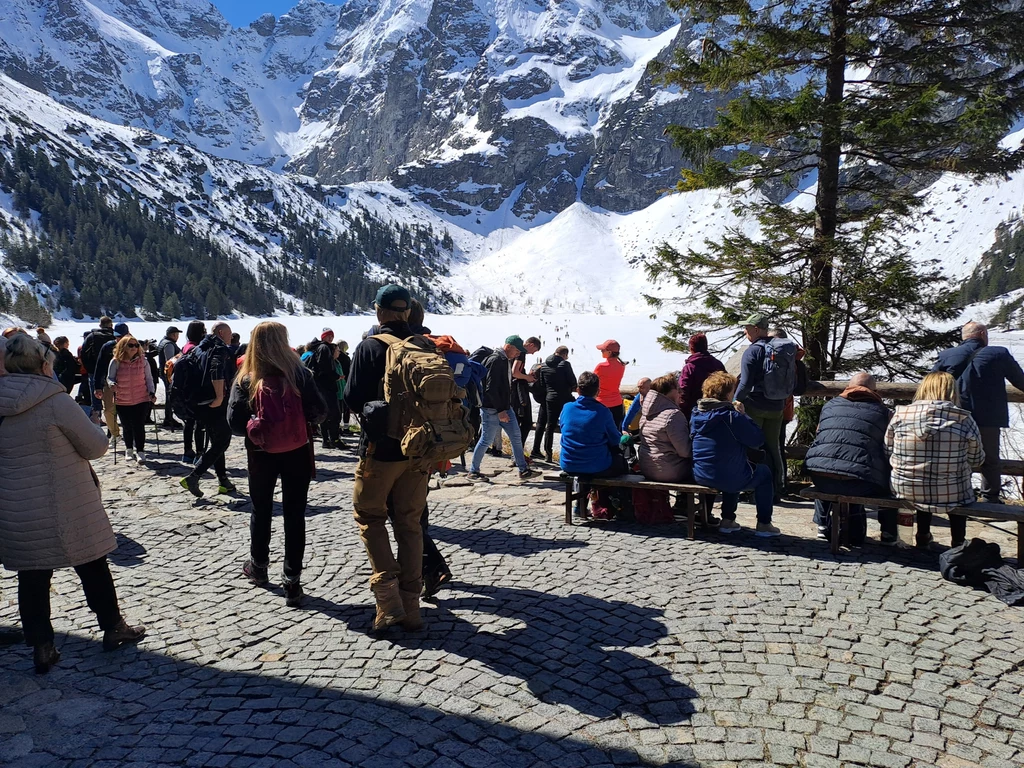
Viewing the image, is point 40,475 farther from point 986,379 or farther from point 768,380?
point 986,379

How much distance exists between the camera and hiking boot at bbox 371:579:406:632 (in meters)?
3.96

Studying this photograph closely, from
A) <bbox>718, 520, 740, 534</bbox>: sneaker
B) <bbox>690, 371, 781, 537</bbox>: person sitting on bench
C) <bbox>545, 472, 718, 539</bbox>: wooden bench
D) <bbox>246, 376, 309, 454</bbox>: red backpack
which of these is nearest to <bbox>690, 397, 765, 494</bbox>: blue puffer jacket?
<bbox>690, 371, 781, 537</bbox>: person sitting on bench

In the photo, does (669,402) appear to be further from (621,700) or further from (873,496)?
(621,700)

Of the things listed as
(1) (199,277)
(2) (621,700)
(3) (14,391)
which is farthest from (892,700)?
(1) (199,277)

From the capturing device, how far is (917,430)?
4973mm

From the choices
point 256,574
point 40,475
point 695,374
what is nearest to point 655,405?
point 695,374

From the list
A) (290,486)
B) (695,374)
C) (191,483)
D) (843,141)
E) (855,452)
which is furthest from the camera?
(843,141)

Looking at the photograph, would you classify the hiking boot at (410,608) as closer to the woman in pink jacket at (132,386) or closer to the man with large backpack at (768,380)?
the man with large backpack at (768,380)

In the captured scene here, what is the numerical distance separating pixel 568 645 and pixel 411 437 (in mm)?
1485

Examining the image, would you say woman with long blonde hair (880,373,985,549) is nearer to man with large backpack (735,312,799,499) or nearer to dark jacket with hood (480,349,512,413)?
man with large backpack (735,312,799,499)

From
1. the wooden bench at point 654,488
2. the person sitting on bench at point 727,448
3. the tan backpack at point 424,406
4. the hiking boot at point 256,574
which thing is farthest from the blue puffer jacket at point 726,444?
the hiking boot at point 256,574

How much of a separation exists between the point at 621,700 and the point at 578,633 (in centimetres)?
72

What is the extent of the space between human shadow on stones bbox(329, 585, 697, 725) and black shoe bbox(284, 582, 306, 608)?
0.30m

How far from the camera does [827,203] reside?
8.41 metres
